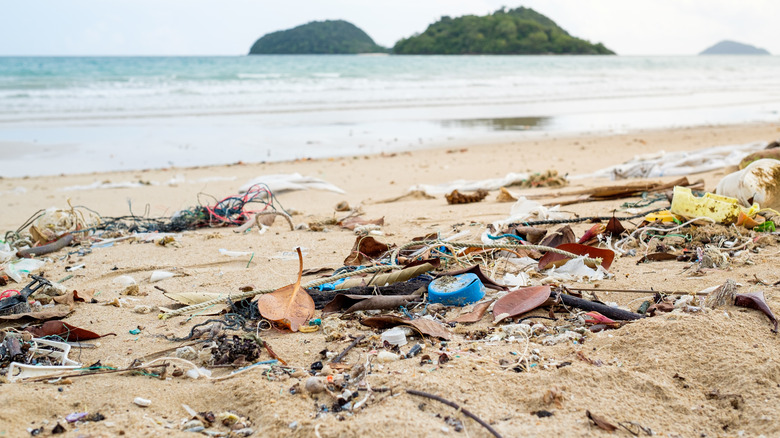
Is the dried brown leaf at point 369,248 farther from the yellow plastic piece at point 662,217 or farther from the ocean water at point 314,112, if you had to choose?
the ocean water at point 314,112

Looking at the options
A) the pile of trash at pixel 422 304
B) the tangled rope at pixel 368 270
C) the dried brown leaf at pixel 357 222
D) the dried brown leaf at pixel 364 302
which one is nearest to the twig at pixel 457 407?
the pile of trash at pixel 422 304

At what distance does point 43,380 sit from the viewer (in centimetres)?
203

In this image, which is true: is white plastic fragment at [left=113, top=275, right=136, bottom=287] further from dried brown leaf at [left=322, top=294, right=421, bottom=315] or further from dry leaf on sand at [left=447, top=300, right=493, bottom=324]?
dry leaf on sand at [left=447, top=300, right=493, bottom=324]

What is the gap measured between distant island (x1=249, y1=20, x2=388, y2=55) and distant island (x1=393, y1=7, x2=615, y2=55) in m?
6.40

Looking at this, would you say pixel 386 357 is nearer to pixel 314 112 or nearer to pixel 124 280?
pixel 124 280

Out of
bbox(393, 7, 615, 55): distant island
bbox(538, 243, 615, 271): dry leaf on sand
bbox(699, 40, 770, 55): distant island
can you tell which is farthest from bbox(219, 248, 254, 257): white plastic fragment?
bbox(699, 40, 770, 55): distant island

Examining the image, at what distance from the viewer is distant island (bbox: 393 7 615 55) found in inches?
2388

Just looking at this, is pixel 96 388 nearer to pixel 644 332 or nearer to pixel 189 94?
pixel 644 332

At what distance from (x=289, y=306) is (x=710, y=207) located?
271 cm

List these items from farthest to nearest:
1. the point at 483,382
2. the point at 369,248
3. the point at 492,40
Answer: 1. the point at 492,40
2. the point at 369,248
3. the point at 483,382

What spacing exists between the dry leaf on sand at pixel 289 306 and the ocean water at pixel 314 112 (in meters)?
7.21

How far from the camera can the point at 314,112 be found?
16188mm

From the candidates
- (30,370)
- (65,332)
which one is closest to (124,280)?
(65,332)

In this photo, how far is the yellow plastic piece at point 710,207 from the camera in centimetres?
347
